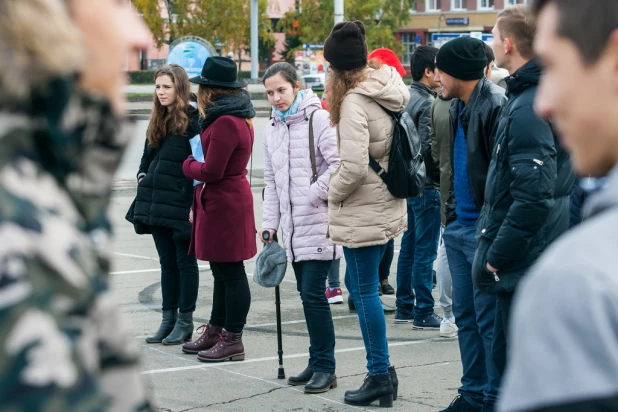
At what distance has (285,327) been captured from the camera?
7.93 metres

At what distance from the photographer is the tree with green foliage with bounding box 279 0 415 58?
174 feet

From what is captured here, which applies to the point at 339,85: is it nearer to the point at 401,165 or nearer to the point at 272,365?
the point at 401,165

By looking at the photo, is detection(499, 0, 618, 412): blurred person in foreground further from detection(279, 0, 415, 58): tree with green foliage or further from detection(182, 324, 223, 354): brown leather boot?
detection(279, 0, 415, 58): tree with green foliage

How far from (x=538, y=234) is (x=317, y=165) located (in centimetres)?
198

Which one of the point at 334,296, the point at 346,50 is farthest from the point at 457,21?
the point at 346,50

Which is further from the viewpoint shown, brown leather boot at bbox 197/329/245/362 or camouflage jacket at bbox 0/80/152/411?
brown leather boot at bbox 197/329/245/362

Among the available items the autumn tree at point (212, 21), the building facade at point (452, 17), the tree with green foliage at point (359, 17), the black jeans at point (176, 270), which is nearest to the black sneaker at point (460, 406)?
the black jeans at point (176, 270)

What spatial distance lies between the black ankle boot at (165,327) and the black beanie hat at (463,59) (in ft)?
10.1

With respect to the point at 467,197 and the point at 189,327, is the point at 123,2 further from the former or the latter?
the point at 189,327

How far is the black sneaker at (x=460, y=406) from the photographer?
218 inches

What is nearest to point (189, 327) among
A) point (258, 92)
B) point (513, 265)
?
point (513, 265)

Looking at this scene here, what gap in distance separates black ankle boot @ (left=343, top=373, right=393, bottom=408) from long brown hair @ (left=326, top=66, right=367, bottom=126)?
1462mm

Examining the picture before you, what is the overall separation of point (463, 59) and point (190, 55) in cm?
1294

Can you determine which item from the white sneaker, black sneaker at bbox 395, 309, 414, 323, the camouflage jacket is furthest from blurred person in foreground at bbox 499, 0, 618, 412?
black sneaker at bbox 395, 309, 414, 323
